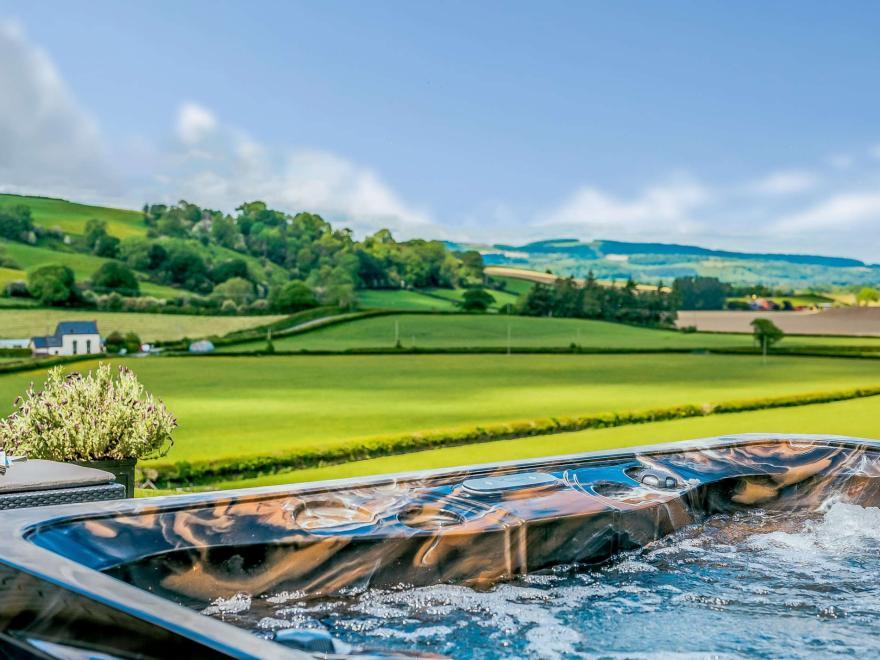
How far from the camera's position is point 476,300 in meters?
13.6

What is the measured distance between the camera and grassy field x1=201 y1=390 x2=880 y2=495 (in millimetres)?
6207

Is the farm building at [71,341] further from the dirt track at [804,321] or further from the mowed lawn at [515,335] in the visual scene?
the dirt track at [804,321]

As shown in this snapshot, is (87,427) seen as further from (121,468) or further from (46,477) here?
(46,477)

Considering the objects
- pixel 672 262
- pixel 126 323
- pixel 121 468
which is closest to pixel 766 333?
pixel 672 262

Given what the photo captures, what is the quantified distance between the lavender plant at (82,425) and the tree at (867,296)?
40.6ft

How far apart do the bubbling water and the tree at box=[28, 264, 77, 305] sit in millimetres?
8878

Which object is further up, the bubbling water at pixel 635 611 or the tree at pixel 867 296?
the tree at pixel 867 296

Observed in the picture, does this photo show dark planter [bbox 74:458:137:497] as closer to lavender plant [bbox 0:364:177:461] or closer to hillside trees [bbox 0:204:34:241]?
lavender plant [bbox 0:364:177:461]

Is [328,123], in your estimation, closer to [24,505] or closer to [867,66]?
[867,66]

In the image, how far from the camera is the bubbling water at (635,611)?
2418 mm

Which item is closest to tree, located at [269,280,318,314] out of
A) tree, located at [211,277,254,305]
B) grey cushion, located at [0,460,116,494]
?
tree, located at [211,277,254,305]

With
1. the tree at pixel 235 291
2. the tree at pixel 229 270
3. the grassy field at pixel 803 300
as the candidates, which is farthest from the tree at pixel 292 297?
the grassy field at pixel 803 300

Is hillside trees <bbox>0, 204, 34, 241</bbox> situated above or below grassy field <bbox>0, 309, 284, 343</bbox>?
above

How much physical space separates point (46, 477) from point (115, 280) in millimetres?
8704
